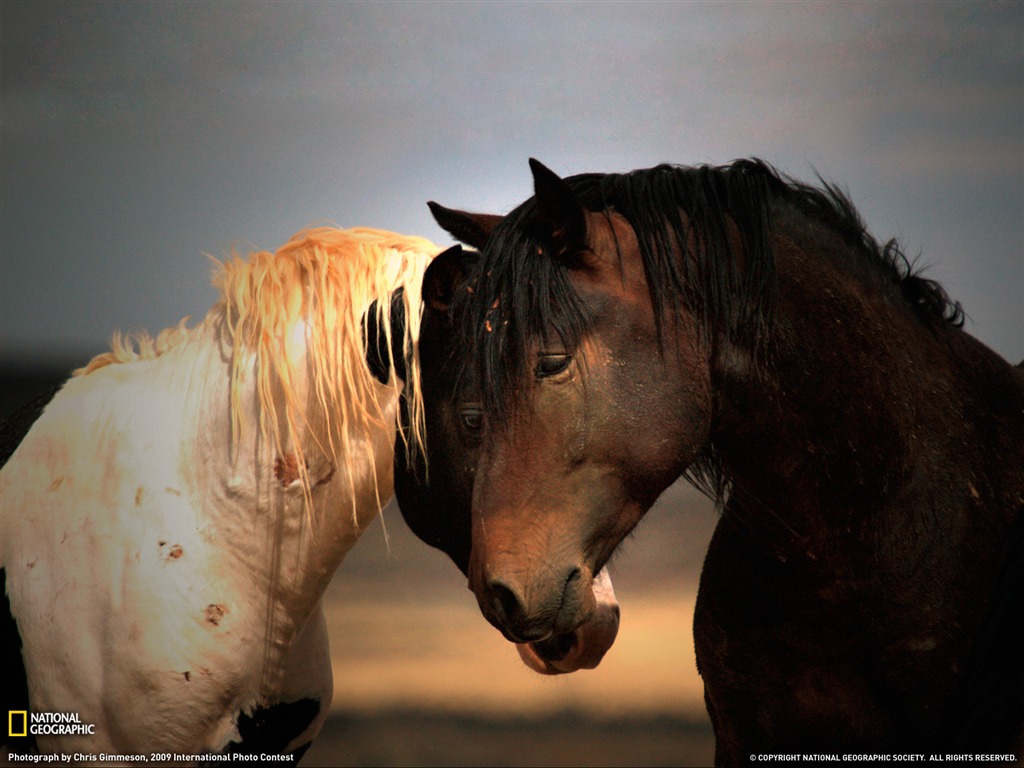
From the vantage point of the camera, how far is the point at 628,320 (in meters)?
0.79

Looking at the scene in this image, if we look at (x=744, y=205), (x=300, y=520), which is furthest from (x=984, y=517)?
(x=300, y=520)

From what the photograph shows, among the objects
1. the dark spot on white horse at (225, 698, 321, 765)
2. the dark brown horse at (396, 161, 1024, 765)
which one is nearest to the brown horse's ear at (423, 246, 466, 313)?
the dark brown horse at (396, 161, 1024, 765)

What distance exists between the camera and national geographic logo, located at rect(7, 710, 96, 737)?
1045 millimetres

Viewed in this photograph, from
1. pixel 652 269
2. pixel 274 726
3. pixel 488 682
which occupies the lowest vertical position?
pixel 488 682

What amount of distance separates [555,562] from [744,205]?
36 centimetres

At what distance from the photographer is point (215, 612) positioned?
1064 mm

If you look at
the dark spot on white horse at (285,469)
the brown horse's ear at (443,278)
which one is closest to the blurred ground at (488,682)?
the dark spot on white horse at (285,469)

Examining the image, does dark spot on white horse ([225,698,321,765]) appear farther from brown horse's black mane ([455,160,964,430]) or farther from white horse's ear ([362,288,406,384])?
brown horse's black mane ([455,160,964,430])

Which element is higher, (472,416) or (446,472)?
(472,416)

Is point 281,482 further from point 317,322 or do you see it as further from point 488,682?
point 488,682

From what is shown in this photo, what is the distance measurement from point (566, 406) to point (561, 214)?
6.4 inches

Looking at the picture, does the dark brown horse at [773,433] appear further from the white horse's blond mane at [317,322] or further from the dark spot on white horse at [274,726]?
the dark spot on white horse at [274,726]

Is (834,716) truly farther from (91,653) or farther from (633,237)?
(91,653)

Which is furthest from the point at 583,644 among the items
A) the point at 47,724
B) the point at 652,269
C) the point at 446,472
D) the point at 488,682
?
the point at 488,682
